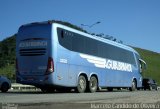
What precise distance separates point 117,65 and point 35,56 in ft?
30.3

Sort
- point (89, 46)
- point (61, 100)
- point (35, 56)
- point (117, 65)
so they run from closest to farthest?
point (61, 100) < point (35, 56) < point (89, 46) < point (117, 65)

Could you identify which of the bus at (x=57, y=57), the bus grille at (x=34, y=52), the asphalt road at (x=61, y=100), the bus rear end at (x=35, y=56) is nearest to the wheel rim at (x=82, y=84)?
the bus at (x=57, y=57)

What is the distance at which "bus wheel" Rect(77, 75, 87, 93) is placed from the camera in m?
24.3

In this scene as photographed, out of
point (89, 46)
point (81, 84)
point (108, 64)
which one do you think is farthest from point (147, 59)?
point (81, 84)

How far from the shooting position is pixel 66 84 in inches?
909

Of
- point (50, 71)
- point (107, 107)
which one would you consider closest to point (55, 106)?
point (107, 107)

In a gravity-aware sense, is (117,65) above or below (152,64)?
below

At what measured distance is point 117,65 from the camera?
1191 inches

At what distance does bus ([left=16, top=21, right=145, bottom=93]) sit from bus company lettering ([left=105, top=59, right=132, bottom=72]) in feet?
4.26

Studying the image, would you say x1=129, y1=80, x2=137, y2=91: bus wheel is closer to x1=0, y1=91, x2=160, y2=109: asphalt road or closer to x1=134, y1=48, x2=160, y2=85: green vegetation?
x1=0, y1=91, x2=160, y2=109: asphalt road

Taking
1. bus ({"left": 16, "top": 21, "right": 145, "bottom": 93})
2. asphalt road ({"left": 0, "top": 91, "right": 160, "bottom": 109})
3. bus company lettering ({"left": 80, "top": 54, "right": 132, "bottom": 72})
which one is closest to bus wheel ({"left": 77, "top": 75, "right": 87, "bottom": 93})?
bus ({"left": 16, "top": 21, "right": 145, "bottom": 93})

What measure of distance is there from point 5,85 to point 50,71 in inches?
242

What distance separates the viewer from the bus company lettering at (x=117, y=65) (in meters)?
28.5

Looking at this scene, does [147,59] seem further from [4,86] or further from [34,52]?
[34,52]
